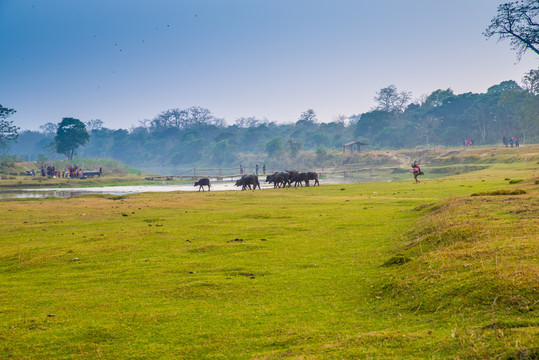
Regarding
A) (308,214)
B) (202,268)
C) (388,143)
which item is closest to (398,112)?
(388,143)

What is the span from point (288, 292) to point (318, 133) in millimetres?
121459

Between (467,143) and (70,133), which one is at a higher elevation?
(70,133)

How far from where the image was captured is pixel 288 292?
6820 millimetres

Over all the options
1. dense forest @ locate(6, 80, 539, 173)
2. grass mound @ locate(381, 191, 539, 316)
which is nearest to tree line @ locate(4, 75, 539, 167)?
dense forest @ locate(6, 80, 539, 173)

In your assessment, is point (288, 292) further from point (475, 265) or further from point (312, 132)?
point (312, 132)

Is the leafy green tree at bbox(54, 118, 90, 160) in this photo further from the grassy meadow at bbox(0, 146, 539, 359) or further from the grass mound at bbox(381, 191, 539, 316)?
the grass mound at bbox(381, 191, 539, 316)

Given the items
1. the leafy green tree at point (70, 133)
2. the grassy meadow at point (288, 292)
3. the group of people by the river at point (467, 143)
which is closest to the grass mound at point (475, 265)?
the grassy meadow at point (288, 292)

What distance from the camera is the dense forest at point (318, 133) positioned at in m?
85.9

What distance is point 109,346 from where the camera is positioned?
16.7ft

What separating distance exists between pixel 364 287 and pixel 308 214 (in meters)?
9.67

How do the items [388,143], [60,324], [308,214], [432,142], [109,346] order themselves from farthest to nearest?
Result: [388,143] < [432,142] < [308,214] < [60,324] < [109,346]

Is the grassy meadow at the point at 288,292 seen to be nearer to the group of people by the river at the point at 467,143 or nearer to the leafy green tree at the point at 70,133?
the group of people by the river at the point at 467,143

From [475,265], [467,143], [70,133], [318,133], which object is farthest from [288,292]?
[318,133]

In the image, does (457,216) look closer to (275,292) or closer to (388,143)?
(275,292)
